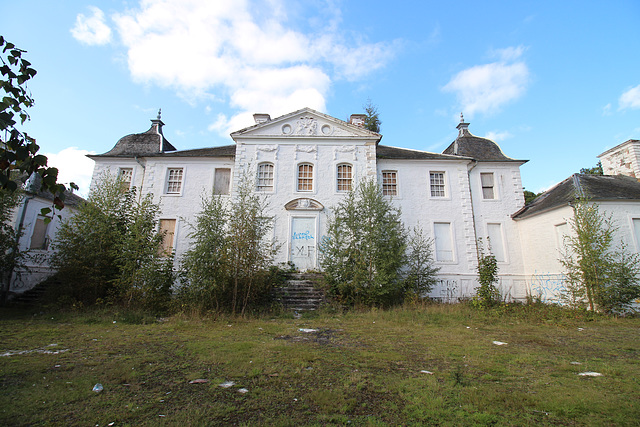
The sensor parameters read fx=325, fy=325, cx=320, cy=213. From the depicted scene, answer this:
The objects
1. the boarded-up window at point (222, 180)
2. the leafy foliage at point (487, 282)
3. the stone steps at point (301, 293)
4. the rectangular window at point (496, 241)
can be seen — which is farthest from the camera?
the boarded-up window at point (222, 180)

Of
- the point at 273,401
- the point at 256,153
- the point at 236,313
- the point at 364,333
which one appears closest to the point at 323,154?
the point at 256,153

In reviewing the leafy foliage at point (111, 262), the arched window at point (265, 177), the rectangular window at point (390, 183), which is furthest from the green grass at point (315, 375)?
the rectangular window at point (390, 183)

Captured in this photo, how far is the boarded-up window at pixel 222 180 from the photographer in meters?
17.8

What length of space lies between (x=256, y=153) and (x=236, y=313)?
30.8ft

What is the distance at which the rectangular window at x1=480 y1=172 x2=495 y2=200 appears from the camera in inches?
712

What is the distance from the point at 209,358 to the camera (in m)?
5.71

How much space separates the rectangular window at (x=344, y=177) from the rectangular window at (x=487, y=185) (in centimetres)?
756

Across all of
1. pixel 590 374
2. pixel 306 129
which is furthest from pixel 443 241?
pixel 590 374

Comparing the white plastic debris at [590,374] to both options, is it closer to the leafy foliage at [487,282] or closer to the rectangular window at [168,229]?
the leafy foliage at [487,282]

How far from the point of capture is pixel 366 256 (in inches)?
483

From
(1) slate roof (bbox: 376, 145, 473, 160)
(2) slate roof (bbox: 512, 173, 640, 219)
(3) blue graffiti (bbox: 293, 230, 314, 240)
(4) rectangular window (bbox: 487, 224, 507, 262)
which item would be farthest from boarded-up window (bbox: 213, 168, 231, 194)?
(2) slate roof (bbox: 512, 173, 640, 219)

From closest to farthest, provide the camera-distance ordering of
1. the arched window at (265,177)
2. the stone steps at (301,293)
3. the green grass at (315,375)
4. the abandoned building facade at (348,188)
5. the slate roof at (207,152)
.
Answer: the green grass at (315,375) < the stone steps at (301,293) < the abandoned building facade at (348,188) < the arched window at (265,177) < the slate roof at (207,152)

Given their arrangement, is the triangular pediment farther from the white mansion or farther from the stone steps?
the stone steps

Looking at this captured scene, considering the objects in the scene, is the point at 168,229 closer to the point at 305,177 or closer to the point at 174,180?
the point at 174,180
